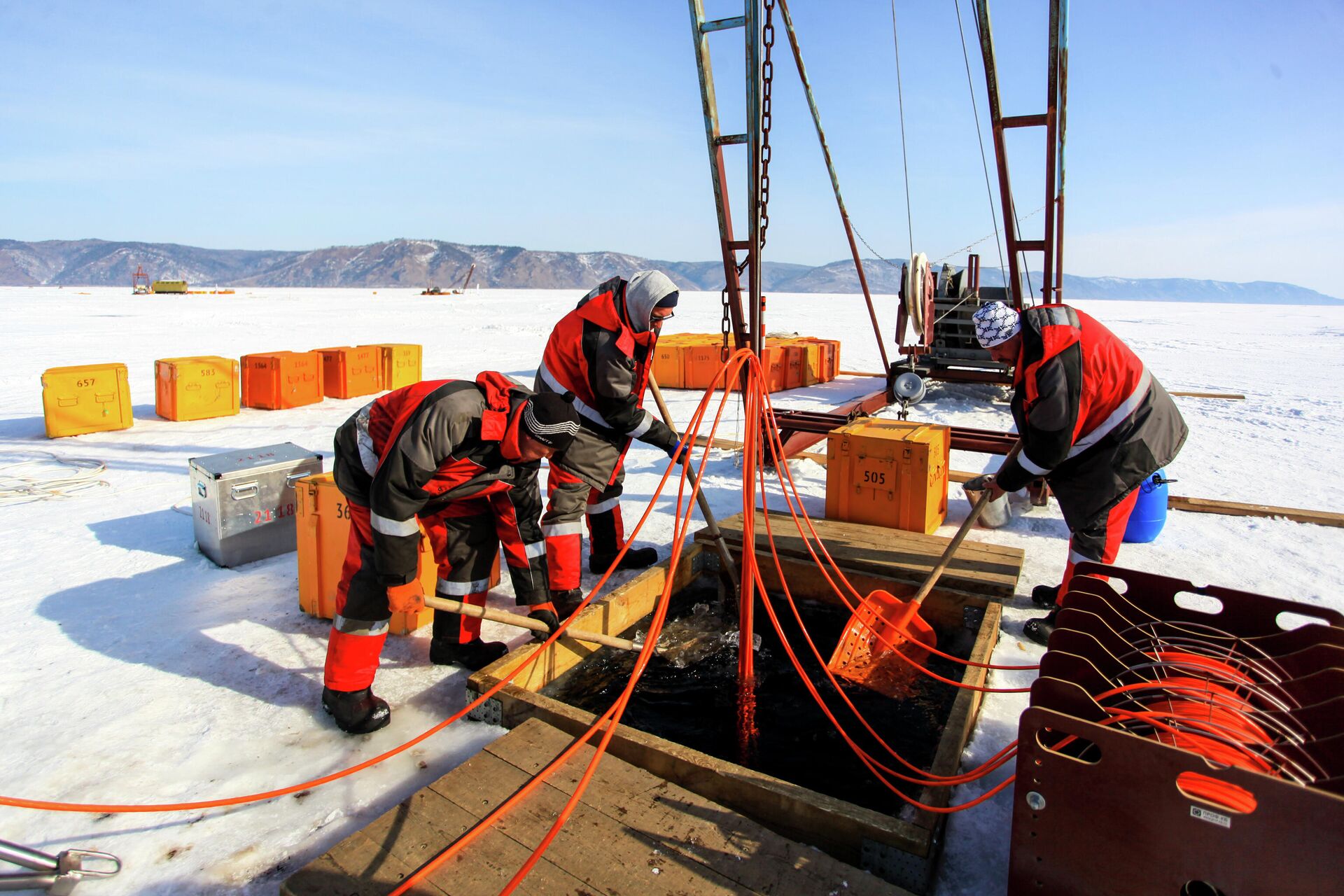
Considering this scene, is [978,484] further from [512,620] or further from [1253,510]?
[1253,510]

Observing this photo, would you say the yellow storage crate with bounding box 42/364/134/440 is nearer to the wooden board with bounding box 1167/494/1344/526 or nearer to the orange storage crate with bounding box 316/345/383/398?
the orange storage crate with bounding box 316/345/383/398

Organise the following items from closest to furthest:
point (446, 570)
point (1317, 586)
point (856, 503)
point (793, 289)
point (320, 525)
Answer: point (446, 570) < point (320, 525) < point (1317, 586) < point (856, 503) < point (793, 289)

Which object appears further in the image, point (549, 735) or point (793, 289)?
point (793, 289)

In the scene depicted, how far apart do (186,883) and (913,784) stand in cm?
258

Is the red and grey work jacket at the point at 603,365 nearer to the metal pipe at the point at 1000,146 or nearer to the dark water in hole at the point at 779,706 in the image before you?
the dark water in hole at the point at 779,706

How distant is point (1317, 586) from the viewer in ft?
14.6

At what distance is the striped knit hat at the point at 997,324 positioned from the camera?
360 cm

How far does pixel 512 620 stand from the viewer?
3371 millimetres

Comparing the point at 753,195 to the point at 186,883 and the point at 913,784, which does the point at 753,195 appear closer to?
the point at 913,784

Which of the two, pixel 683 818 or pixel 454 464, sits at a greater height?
pixel 454 464

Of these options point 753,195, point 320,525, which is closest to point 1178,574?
point 753,195

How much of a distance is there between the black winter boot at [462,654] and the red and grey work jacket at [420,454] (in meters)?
0.65

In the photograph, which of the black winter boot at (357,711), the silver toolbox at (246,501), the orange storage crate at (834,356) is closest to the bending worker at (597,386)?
the black winter boot at (357,711)

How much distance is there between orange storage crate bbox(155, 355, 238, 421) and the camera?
912 cm
